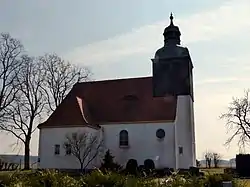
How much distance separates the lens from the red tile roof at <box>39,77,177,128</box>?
3588 centimetres

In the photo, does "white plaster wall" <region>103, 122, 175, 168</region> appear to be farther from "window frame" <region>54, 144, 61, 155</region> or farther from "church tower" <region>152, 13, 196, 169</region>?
"window frame" <region>54, 144, 61, 155</region>

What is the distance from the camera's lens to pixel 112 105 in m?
38.8

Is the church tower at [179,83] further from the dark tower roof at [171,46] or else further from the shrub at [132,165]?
the shrub at [132,165]

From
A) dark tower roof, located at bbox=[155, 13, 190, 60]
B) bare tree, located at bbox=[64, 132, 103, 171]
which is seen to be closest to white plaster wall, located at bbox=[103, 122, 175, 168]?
bare tree, located at bbox=[64, 132, 103, 171]

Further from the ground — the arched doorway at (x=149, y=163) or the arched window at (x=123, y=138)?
the arched window at (x=123, y=138)

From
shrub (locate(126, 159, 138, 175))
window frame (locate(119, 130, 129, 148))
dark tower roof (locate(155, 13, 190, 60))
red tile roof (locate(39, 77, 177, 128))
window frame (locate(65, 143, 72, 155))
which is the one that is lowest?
shrub (locate(126, 159, 138, 175))

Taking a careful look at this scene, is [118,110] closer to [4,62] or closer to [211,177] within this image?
[4,62]

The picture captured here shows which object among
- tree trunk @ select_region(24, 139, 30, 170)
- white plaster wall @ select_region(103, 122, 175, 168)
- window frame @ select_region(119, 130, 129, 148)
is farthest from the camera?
tree trunk @ select_region(24, 139, 30, 170)

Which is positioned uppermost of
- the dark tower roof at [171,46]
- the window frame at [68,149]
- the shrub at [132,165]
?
the dark tower roof at [171,46]

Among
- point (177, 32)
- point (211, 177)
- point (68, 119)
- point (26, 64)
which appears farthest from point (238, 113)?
point (211, 177)

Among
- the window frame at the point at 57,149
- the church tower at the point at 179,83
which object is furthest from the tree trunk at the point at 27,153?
the church tower at the point at 179,83

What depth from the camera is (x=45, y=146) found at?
35844 millimetres

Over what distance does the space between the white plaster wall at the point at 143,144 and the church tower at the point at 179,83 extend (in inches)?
54.2

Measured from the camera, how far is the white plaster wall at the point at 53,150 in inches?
1374
